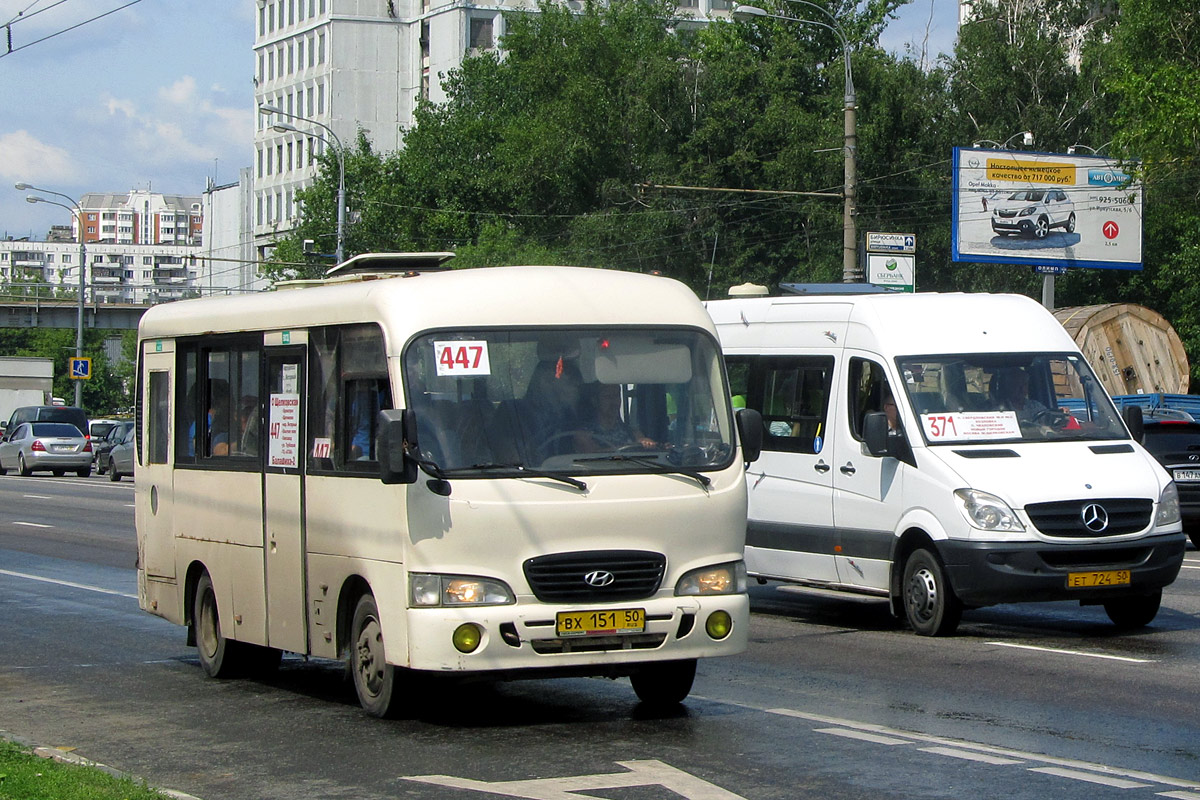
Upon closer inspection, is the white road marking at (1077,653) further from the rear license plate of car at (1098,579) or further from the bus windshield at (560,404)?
the bus windshield at (560,404)

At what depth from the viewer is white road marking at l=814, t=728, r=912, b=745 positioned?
8.34m

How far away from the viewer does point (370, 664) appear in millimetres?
9320

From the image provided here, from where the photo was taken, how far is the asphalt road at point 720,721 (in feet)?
24.5

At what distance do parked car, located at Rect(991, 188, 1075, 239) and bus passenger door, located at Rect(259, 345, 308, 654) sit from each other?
3520 centimetres

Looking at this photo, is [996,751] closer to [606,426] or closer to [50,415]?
[606,426]

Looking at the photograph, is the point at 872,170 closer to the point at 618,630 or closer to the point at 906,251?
the point at 906,251

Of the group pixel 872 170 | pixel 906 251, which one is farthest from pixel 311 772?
pixel 872 170

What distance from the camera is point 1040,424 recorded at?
516 inches

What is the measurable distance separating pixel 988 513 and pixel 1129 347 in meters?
28.0

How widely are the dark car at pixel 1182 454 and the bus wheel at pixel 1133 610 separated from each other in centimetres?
739

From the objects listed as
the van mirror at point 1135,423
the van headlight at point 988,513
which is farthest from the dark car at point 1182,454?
the van headlight at point 988,513

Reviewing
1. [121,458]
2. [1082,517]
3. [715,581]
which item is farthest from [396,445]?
[121,458]

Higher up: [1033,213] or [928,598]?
[1033,213]

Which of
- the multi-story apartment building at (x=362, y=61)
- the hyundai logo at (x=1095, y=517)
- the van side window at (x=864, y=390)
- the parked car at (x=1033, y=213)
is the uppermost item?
the multi-story apartment building at (x=362, y=61)
